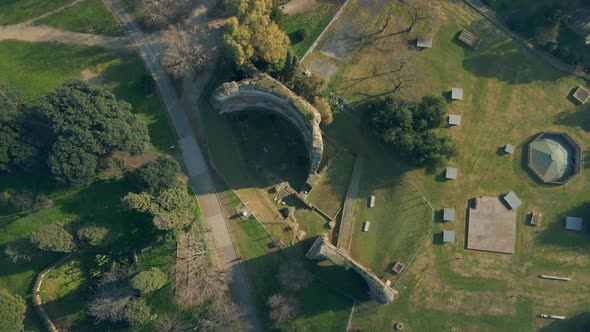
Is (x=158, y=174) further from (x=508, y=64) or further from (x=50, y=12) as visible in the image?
(x=508, y=64)

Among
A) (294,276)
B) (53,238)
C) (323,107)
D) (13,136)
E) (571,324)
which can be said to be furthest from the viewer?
(571,324)

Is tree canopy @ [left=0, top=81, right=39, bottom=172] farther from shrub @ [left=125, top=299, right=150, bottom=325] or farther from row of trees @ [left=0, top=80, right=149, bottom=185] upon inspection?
shrub @ [left=125, top=299, right=150, bottom=325]

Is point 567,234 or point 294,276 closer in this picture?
point 294,276

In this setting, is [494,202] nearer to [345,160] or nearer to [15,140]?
[345,160]

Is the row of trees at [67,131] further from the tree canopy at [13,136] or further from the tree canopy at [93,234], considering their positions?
the tree canopy at [93,234]

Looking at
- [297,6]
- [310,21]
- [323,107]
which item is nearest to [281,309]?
[323,107]

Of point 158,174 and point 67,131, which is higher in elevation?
point 67,131
